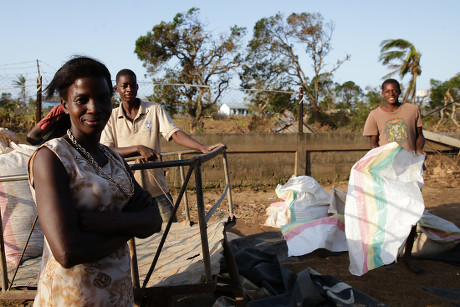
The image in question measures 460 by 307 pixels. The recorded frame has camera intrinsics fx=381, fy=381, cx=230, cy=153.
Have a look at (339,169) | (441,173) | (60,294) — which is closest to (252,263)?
(60,294)

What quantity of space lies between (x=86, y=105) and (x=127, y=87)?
1.93 m

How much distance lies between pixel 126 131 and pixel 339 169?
18.2ft

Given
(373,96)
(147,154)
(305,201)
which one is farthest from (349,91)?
(147,154)

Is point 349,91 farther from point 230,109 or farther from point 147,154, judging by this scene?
point 147,154

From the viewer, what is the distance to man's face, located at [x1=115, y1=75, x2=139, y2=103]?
309 cm

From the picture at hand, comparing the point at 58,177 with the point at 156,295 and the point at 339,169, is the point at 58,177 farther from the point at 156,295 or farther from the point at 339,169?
the point at 339,169

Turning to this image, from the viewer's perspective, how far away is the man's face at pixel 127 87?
10.1ft

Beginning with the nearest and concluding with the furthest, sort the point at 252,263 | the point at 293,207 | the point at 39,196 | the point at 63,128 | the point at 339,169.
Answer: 1. the point at 39,196
2. the point at 63,128
3. the point at 252,263
4. the point at 293,207
5. the point at 339,169

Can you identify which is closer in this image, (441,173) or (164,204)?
(164,204)

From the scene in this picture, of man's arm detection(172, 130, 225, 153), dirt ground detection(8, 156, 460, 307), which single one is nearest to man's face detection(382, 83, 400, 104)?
dirt ground detection(8, 156, 460, 307)

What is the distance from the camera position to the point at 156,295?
191 cm

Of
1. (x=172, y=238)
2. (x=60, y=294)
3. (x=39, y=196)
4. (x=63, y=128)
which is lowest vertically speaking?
(x=172, y=238)

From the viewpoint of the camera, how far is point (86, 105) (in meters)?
1.27

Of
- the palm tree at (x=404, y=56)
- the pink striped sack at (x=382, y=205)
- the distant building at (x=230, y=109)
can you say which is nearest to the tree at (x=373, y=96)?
the palm tree at (x=404, y=56)
